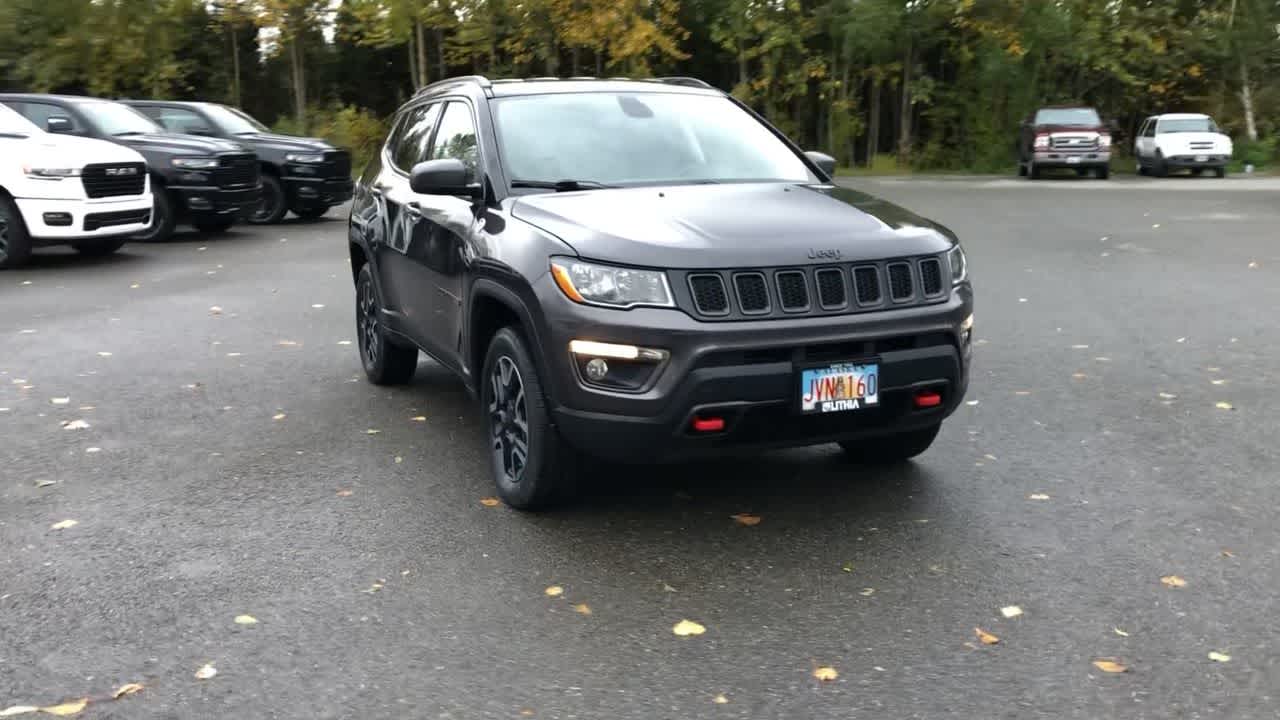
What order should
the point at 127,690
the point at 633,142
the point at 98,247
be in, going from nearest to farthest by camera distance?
the point at 127,690 → the point at 633,142 → the point at 98,247

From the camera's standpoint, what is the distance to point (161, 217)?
1686 cm

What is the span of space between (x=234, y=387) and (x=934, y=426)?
4400mm

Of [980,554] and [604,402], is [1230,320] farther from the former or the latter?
[604,402]

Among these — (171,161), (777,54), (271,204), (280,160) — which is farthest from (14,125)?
(777,54)

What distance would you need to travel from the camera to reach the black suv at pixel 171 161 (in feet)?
54.2

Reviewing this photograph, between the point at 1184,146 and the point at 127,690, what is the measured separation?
33.2 metres

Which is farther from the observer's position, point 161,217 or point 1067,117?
point 1067,117

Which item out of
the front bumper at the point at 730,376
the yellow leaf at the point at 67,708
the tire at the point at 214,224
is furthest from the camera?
A: the tire at the point at 214,224

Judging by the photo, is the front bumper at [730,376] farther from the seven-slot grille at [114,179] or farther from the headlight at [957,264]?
the seven-slot grille at [114,179]

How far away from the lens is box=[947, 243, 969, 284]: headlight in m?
5.23

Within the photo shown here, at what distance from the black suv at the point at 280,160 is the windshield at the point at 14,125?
4068 mm

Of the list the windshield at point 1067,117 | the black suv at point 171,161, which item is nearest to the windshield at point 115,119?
the black suv at point 171,161

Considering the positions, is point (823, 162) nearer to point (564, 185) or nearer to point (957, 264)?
point (957, 264)

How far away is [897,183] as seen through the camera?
32.5 meters
